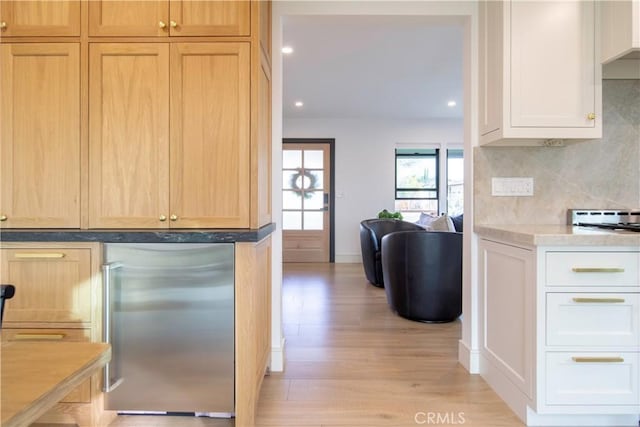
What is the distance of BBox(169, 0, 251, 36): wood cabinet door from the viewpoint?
1.67 metres

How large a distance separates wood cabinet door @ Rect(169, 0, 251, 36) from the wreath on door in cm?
473

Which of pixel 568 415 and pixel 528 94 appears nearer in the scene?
pixel 568 415

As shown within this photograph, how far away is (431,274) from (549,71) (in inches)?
68.4

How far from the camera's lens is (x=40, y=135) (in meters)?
1.68

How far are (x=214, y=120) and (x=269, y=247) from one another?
807 mm

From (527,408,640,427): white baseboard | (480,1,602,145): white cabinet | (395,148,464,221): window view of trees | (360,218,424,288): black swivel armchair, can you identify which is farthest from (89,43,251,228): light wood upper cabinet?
(395,148,464,221): window view of trees

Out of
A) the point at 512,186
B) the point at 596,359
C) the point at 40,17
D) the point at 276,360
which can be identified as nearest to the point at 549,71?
the point at 512,186

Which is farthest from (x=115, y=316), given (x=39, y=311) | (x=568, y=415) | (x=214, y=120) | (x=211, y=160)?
(x=568, y=415)

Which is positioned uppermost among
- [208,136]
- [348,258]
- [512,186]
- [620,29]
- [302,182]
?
[620,29]

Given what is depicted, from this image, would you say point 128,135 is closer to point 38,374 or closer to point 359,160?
point 38,374

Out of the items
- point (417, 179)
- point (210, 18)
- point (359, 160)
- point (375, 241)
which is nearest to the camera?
point (210, 18)

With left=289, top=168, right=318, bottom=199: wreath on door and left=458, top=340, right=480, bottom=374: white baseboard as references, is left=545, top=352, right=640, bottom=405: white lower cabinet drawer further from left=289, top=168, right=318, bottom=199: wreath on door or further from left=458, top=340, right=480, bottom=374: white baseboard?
left=289, top=168, right=318, bottom=199: wreath on door

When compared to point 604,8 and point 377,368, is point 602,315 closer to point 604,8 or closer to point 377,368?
point 377,368

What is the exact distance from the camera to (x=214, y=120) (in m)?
1.67
